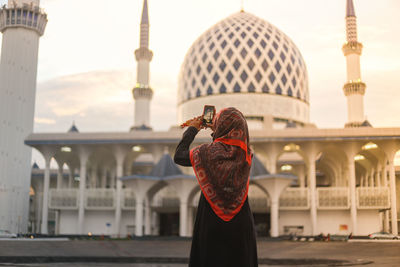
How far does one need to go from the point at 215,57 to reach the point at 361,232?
19.7 metres

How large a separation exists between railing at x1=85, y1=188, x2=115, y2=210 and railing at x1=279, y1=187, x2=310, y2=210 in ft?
35.3

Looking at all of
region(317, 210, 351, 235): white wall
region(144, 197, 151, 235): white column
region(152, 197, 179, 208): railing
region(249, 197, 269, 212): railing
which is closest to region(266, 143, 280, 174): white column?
region(249, 197, 269, 212): railing

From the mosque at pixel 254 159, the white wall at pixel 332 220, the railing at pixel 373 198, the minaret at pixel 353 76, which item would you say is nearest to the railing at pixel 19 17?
the mosque at pixel 254 159

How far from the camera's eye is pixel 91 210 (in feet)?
115

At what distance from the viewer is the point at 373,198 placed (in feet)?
105

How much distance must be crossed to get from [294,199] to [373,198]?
468 cm

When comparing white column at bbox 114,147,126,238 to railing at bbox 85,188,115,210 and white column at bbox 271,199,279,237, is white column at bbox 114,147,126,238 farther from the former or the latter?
white column at bbox 271,199,279,237

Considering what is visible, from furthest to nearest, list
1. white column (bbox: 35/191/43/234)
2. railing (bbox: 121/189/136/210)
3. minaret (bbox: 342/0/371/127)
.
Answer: white column (bbox: 35/191/43/234) < minaret (bbox: 342/0/371/127) < railing (bbox: 121/189/136/210)

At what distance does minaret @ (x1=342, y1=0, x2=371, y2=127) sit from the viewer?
3828 centimetres

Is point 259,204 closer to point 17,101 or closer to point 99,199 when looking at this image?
point 99,199

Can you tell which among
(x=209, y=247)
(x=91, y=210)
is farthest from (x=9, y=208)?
(x=209, y=247)

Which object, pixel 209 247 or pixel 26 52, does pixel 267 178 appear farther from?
pixel 209 247

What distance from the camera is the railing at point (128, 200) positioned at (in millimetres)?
33688

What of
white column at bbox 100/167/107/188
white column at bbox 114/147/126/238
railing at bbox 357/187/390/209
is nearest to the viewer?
railing at bbox 357/187/390/209
